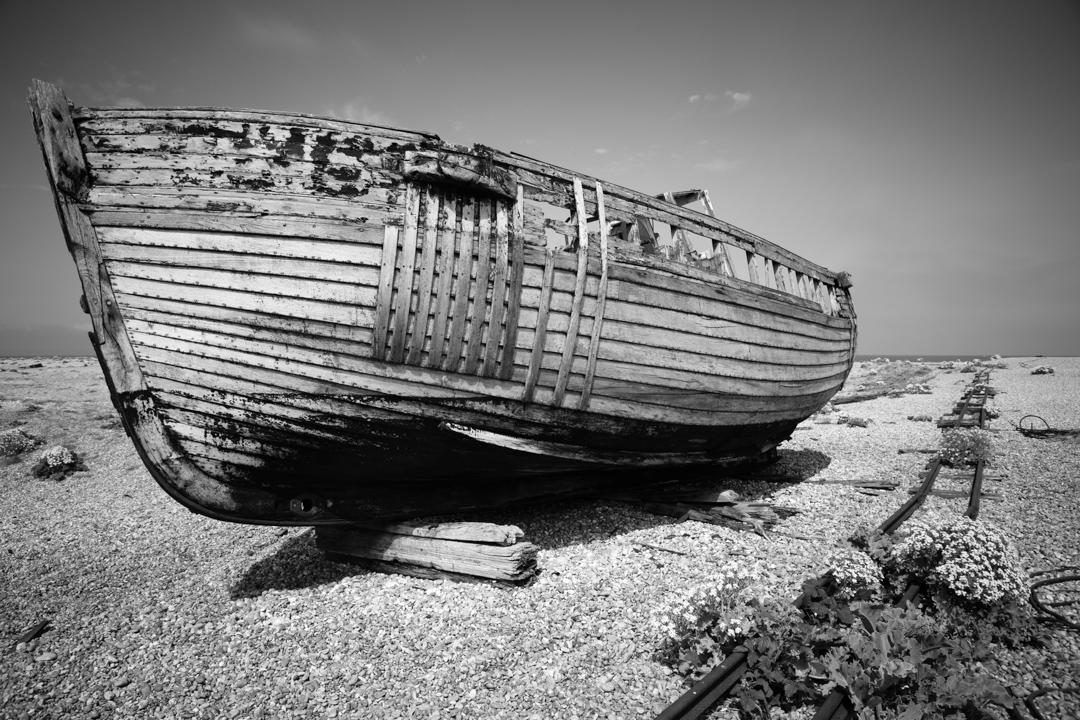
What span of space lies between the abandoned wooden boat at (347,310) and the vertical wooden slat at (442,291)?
0.02 meters

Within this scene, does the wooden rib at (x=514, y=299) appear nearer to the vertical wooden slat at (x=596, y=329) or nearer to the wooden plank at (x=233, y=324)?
the vertical wooden slat at (x=596, y=329)

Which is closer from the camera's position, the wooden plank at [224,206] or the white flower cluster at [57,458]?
the wooden plank at [224,206]

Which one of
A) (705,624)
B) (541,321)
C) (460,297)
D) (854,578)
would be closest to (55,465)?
(460,297)

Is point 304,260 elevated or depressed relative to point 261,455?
elevated

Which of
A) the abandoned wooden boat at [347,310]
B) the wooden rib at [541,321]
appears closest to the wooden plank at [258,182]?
the abandoned wooden boat at [347,310]

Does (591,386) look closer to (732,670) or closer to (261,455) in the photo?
(732,670)

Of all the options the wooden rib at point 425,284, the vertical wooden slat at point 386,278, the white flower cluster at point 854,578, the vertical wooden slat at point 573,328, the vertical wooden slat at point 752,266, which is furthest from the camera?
the vertical wooden slat at point 752,266

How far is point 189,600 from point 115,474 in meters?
8.10

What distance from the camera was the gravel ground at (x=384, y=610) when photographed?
3.39 metres

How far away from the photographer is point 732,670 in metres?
3.27

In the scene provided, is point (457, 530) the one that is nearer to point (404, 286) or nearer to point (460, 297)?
point (460, 297)

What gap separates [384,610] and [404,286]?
302 cm

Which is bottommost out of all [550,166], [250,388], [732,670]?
[732,670]

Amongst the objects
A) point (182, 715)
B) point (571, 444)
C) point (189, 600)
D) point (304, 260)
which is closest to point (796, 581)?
point (571, 444)
